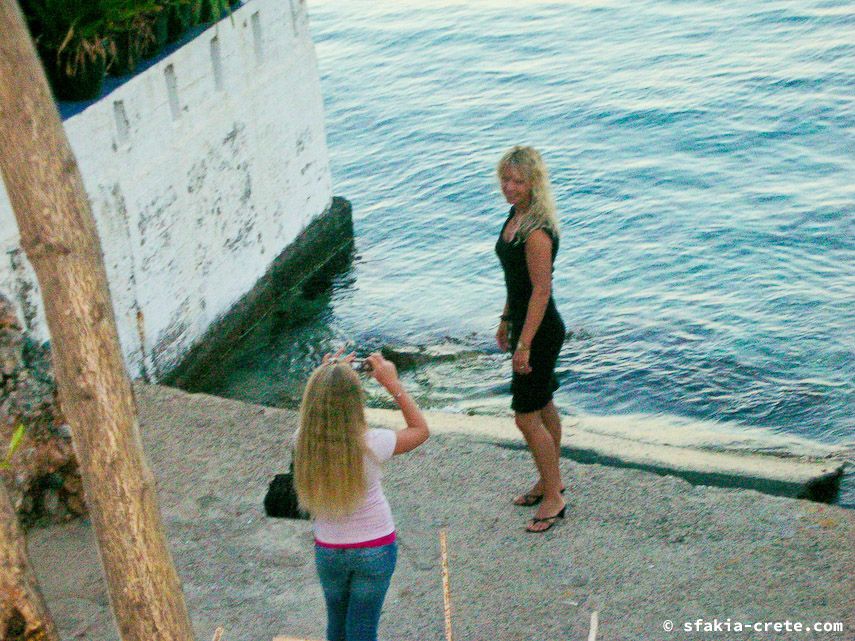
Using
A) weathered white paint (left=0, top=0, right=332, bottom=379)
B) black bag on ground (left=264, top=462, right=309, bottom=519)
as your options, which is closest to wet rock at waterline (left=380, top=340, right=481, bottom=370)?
weathered white paint (left=0, top=0, right=332, bottom=379)

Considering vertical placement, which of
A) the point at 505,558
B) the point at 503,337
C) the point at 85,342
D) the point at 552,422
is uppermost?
the point at 85,342

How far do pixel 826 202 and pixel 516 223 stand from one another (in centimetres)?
1104

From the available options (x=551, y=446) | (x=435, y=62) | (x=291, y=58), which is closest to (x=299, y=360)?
(x=291, y=58)

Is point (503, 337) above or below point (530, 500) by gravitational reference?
above

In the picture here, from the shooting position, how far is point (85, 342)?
3650mm

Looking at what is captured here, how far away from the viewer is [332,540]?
422 centimetres

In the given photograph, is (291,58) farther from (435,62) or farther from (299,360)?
(435,62)

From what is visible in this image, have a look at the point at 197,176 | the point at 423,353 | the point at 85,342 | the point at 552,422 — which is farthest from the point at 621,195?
the point at 85,342

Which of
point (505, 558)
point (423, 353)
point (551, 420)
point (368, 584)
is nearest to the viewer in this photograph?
point (368, 584)

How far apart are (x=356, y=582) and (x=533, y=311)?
1.82 metres

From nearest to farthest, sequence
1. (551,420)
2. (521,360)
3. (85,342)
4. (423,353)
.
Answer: (85,342) → (521,360) → (551,420) → (423,353)

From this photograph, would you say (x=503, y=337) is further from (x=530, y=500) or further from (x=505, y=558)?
(x=505, y=558)

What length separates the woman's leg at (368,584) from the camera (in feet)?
13.8

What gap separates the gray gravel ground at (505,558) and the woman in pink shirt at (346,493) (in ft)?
3.64
